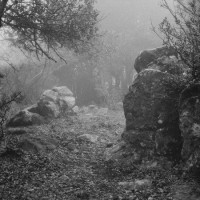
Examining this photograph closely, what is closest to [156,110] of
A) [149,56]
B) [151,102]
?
[151,102]

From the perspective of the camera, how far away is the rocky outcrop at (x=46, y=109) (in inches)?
569

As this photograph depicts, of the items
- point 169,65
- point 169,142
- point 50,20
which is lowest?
point 169,142

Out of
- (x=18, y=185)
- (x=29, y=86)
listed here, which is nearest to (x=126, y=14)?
(x=29, y=86)

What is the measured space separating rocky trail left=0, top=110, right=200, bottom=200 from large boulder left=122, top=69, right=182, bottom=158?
1056 mm

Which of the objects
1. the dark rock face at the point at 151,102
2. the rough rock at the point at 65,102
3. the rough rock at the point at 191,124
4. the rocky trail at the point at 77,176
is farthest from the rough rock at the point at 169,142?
the rough rock at the point at 65,102

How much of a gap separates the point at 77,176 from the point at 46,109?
9095mm

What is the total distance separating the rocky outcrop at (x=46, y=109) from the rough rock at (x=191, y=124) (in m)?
9.19

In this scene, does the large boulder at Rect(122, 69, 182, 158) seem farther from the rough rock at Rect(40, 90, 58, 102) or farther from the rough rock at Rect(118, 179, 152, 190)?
the rough rock at Rect(40, 90, 58, 102)

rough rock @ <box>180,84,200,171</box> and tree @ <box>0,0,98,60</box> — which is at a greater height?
tree @ <box>0,0,98,60</box>

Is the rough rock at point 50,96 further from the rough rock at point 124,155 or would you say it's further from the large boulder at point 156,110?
the rough rock at point 124,155

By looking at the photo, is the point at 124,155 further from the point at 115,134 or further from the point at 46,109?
the point at 46,109

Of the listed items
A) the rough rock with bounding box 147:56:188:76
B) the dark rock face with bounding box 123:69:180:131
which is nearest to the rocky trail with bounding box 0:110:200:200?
the dark rock face with bounding box 123:69:180:131

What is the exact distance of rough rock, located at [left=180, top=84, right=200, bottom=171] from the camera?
7457 mm

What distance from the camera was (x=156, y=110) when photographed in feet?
32.9
